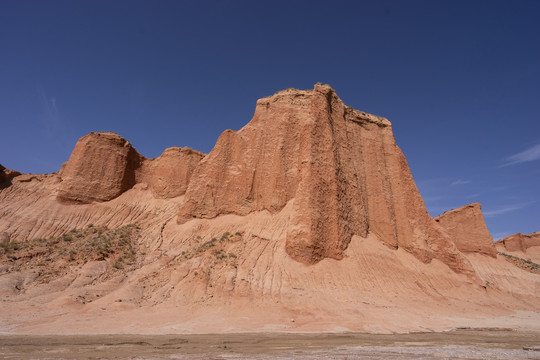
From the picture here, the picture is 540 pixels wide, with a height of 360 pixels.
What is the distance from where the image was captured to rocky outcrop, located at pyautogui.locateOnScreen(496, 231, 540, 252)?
6125cm

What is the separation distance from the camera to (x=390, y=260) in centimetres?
2317

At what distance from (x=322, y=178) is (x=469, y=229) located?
90.4ft

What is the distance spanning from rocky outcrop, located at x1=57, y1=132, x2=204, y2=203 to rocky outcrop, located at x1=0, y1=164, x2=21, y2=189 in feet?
14.7

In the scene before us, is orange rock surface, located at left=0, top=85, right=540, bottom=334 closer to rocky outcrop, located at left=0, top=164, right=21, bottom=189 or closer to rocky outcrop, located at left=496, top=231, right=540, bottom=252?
rocky outcrop, located at left=0, top=164, right=21, bottom=189

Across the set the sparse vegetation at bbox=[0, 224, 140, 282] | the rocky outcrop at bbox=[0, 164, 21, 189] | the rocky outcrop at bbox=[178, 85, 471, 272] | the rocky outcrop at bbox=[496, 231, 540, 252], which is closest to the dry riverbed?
the rocky outcrop at bbox=[178, 85, 471, 272]

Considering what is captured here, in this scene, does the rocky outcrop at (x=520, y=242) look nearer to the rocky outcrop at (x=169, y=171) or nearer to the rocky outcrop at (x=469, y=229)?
the rocky outcrop at (x=469, y=229)

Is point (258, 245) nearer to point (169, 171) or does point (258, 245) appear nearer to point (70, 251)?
point (70, 251)

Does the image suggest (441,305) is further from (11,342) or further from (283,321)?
(11,342)

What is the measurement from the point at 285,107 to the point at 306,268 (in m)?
13.8

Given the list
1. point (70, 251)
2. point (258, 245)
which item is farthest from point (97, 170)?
point (258, 245)

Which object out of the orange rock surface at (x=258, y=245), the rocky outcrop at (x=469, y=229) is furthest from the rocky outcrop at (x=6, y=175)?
the rocky outcrop at (x=469, y=229)

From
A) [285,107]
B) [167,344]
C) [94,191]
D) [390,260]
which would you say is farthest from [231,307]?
[94,191]

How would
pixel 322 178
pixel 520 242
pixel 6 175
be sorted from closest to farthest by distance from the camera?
pixel 322 178, pixel 6 175, pixel 520 242

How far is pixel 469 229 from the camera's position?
135 feet
